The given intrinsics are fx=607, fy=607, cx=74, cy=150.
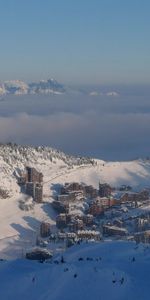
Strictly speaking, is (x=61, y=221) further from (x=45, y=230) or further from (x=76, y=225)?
(x=45, y=230)

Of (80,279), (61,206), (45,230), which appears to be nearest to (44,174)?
(61,206)

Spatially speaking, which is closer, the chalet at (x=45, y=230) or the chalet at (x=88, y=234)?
the chalet at (x=88, y=234)

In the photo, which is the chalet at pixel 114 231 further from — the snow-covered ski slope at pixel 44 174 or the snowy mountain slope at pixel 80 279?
the snowy mountain slope at pixel 80 279

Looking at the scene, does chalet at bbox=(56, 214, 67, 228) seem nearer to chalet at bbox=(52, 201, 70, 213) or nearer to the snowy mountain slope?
chalet at bbox=(52, 201, 70, 213)

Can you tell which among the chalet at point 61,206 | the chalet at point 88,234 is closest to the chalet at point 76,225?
the chalet at point 88,234

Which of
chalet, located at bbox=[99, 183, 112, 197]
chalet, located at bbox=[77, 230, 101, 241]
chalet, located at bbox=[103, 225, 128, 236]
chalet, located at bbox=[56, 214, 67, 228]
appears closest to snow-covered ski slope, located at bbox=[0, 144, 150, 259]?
chalet, located at bbox=[56, 214, 67, 228]
